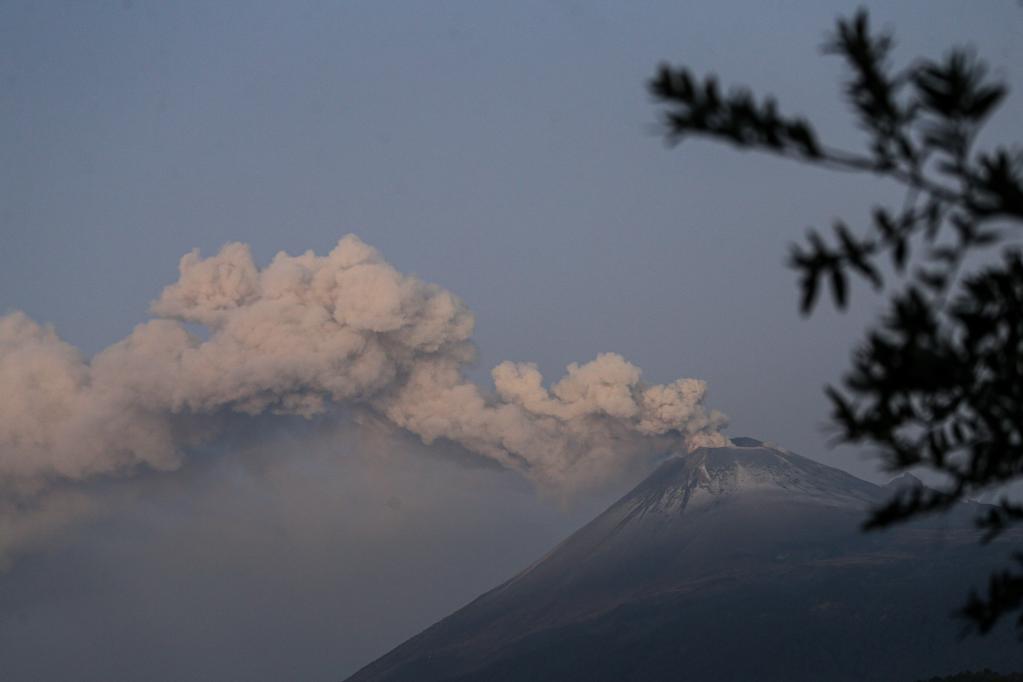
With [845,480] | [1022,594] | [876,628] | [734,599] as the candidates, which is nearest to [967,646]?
[876,628]

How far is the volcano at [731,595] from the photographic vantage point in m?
98.8

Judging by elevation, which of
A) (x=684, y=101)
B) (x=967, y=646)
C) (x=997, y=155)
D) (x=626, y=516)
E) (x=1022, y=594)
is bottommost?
(x=967, y=646)

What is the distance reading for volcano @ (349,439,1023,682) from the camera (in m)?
98.8

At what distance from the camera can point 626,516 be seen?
138625mm

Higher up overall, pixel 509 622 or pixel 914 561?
pixel 509 622

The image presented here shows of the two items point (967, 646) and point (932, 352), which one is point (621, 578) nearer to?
point (967, 646)

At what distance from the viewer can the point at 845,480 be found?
141m

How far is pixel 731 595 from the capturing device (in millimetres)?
109812

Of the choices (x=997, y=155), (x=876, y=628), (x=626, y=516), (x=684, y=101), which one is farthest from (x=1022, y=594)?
(x=626, y=516)

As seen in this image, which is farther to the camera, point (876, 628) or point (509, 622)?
point (509, 622)

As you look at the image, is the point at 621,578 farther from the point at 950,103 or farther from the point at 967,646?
the point at 950,103

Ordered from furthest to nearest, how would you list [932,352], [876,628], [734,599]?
1. [734,599]
2. [876,628]
3. [932,352]

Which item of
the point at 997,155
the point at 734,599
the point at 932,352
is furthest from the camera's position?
the point at 734,599

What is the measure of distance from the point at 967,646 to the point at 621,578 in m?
37.8
